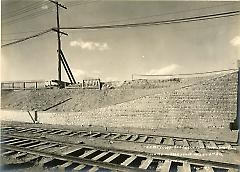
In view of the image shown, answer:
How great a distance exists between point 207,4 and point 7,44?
A: 3.58 feet

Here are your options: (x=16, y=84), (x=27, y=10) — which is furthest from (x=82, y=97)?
(x=27, y=10)

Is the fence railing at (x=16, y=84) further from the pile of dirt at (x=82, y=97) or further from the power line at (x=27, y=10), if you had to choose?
the pile of dirt at (x=82, y=97)

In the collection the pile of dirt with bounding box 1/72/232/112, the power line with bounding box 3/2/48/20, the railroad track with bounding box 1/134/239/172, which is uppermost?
the power line with bounding box 3/2/48/20


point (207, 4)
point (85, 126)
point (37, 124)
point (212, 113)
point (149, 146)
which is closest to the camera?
point (207, 4)

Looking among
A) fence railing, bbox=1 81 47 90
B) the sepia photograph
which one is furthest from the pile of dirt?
the sepia photograph

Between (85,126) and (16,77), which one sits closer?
(16,77)

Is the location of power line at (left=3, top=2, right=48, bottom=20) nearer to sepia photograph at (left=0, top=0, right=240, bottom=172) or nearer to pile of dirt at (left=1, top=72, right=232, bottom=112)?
sepia photograph at (left=0, top=0, right=240, bottom=172)

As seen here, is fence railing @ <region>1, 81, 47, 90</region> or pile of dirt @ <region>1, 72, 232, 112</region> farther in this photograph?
pile of dirt @ <region>1, 72, 232, 112</region>

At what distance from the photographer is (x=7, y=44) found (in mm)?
1449

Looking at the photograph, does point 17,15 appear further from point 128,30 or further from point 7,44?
point 128,30

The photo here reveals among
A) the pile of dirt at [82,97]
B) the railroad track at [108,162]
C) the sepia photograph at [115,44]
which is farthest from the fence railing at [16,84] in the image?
the pile of dirt at [82,97]

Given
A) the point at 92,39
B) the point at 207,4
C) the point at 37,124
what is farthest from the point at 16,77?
the point at 37,124

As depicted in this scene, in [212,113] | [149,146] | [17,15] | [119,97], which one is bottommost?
[149,146]

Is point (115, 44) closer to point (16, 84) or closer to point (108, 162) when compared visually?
point (108, 162)
